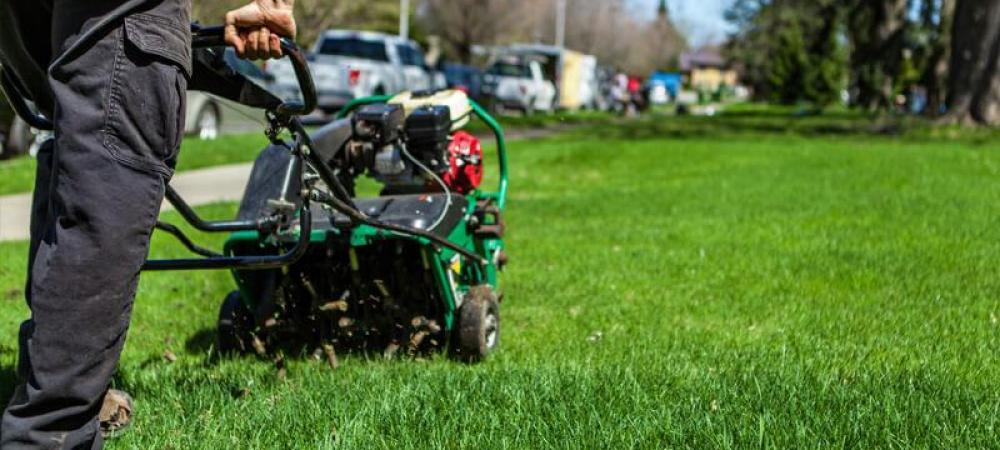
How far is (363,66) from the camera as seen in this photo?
24344 millimetres

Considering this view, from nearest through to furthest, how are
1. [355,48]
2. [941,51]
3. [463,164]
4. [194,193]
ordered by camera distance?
1. [463,164]
2. [194,193]
3. [355,48]
4. [941,51]

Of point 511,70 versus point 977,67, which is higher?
point 977,67

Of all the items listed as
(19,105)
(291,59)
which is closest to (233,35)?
(291,59)

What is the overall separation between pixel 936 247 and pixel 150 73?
560 centimetres

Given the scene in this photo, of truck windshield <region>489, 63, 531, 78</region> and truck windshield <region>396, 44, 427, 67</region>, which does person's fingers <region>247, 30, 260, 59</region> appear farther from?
truck windshield <region>489, 63, 531, 78</region>

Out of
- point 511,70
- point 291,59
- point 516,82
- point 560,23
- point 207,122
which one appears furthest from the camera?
point 560,23

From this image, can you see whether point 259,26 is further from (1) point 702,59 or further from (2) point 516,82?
(1) point 702,59

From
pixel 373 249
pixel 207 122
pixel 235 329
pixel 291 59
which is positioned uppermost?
pixel 291 59

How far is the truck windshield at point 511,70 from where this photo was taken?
37.2 m

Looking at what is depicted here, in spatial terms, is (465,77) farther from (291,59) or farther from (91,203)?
(91,203)

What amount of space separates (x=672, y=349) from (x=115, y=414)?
6.96ft

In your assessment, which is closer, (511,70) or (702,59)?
(511,70)

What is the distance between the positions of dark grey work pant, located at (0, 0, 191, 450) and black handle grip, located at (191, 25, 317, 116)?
0.24 meters

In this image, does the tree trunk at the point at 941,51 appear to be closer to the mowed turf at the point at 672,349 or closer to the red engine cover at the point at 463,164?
the mowed turf at the point at 672,349
